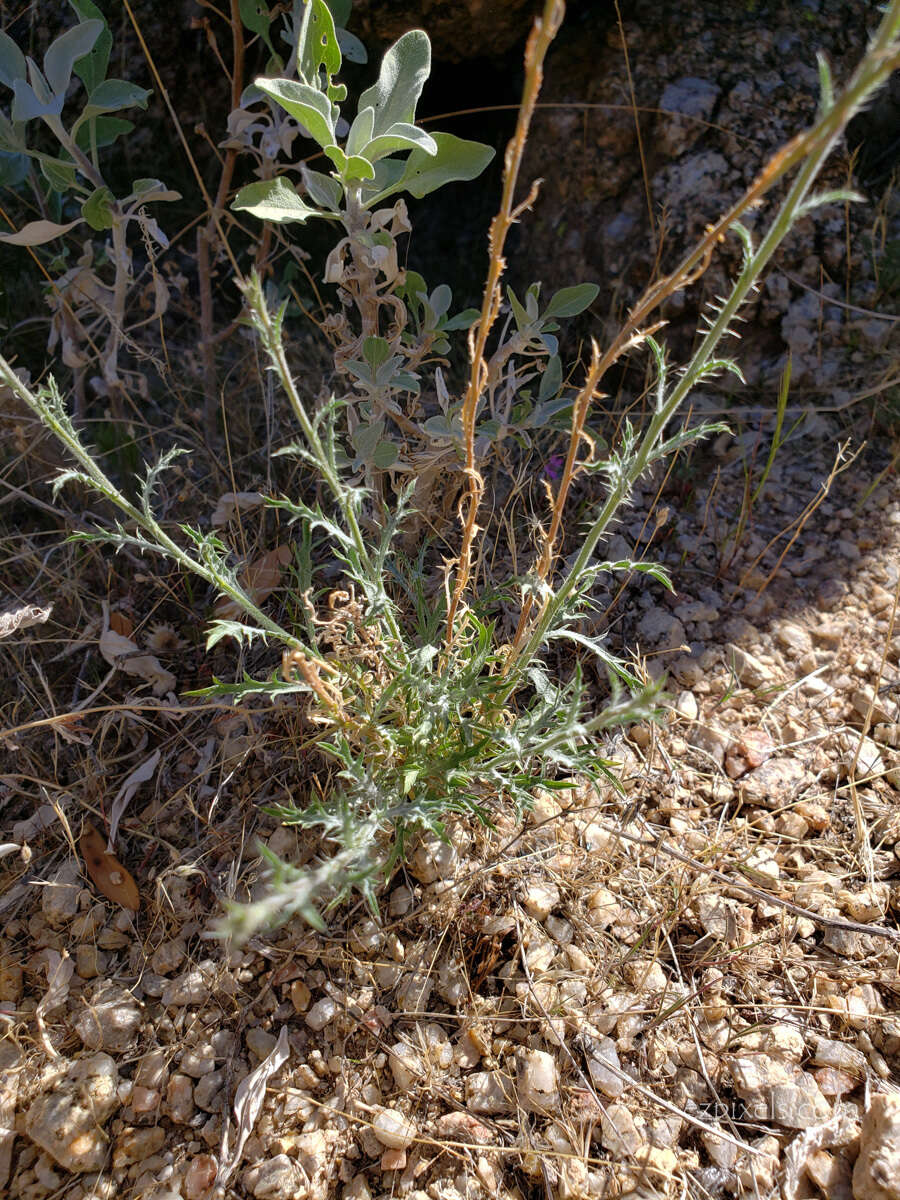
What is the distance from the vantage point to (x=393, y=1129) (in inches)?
53.7

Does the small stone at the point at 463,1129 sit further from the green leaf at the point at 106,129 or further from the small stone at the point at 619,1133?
the green leaf at the point at 106,129

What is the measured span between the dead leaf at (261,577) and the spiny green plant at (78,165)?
1.72ft

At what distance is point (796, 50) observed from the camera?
2381mm

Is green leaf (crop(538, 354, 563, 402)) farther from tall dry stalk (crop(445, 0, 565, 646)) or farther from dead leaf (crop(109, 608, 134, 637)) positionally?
dead leaf (crop(109, 608, 134, 637))

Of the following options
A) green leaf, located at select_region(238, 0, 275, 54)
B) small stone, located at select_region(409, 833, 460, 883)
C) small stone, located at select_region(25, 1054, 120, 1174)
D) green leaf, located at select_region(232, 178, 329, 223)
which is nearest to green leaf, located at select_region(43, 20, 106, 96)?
green leaf, located at select_region(238, 0, 275, 54)

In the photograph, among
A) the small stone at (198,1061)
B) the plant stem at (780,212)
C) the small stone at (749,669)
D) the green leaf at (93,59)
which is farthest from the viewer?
the small stone at (749,669)

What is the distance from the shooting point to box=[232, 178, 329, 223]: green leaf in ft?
4.46

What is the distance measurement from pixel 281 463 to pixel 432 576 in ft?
1.77

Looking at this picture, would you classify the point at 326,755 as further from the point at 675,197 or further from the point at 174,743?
the point at 675,197

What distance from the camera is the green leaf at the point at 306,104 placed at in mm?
1225

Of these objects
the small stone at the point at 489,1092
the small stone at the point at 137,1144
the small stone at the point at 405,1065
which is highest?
the small stone at the point at 137,1144

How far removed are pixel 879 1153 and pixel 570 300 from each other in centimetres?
156

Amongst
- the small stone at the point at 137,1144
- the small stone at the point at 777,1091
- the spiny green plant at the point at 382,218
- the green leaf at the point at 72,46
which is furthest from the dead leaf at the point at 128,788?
the green leaf at the point at 72,46

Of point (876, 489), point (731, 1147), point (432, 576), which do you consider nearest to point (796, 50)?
point (876, 489)
